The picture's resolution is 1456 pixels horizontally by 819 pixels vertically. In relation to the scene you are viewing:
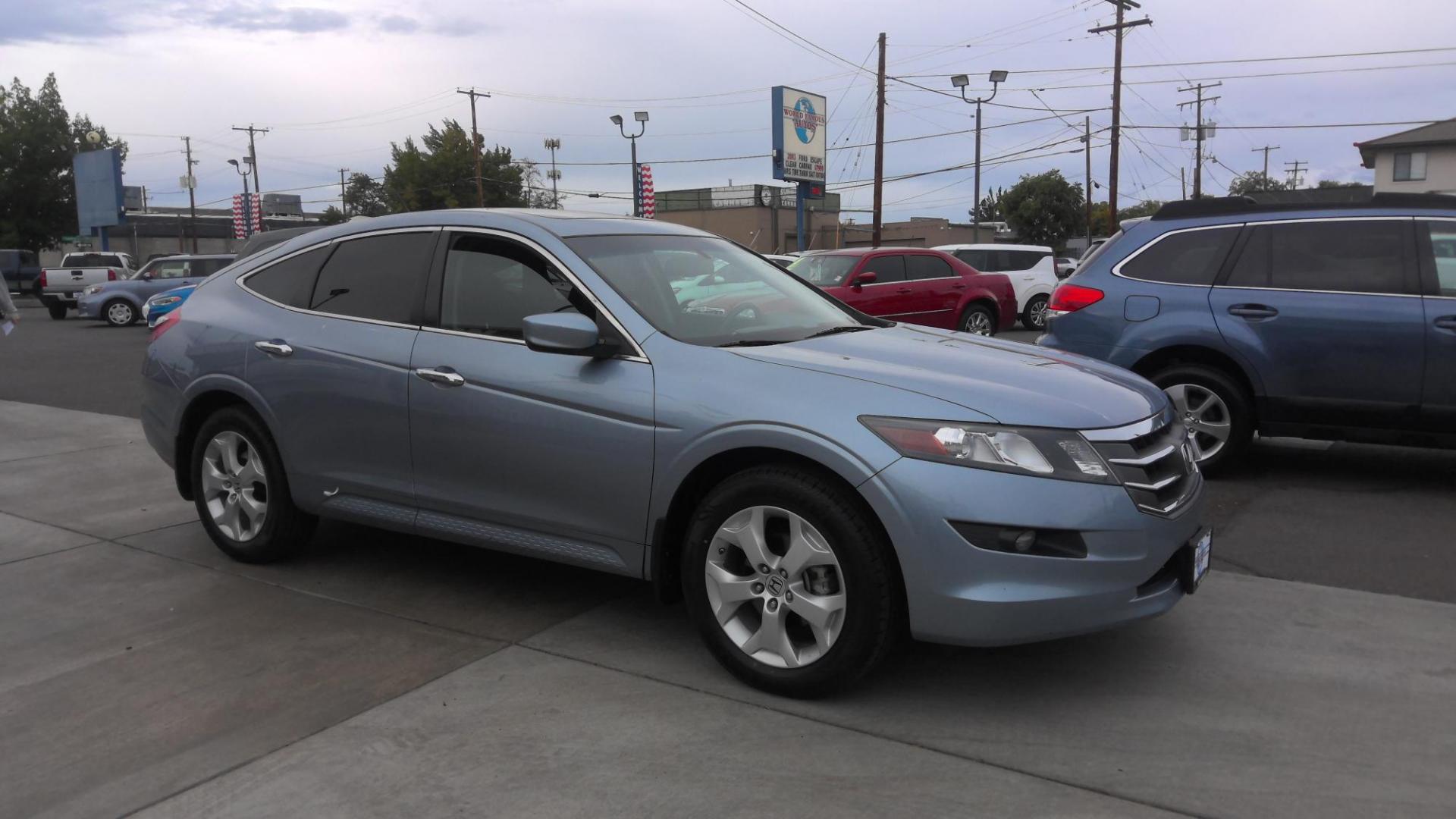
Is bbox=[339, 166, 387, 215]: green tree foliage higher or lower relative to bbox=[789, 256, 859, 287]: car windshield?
higher

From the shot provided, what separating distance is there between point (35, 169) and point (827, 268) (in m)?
54.9

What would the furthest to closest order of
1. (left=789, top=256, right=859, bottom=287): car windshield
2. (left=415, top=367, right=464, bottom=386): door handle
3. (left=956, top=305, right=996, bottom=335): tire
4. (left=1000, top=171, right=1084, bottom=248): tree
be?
(left=1000, top=171, right=1084, bottom=248): tree
(left=956, top=305, right=996, bottom=335): tire
(left=789, top=256, right=859, bottom=287): car windshield
(left=415, top=367, right=464, bottom=386): door handle

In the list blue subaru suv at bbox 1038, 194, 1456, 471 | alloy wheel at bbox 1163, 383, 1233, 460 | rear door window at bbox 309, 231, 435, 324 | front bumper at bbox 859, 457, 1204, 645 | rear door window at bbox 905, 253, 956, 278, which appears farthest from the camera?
rear door window at bbox 905, 253, 956, 278

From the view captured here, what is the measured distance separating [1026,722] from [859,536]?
0.80 metres

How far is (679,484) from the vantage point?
367 centimetres

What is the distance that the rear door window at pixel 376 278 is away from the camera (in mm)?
4566

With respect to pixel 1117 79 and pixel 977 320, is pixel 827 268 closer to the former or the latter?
pixel 977 320

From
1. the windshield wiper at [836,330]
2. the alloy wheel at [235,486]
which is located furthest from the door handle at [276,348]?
the windshield wiper at [836,330]

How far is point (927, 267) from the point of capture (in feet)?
56.4

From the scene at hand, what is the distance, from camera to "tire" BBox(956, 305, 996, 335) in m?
17.5

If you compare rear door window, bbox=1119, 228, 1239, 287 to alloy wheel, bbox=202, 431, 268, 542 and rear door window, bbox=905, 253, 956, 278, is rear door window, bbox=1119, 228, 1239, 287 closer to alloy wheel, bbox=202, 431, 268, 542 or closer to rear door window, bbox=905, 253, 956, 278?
alloy wheel, bbox=202, 431, 268, 542

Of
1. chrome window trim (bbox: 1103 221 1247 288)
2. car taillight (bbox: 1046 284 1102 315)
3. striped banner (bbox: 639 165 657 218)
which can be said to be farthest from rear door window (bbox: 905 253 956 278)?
striped banner (bbox: 639 165 657 218)

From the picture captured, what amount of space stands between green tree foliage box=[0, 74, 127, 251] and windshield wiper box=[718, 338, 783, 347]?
60328 mm

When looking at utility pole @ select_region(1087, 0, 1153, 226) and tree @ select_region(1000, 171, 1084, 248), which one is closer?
utility pole @ select_region(1087, 0, 1153, 226)
